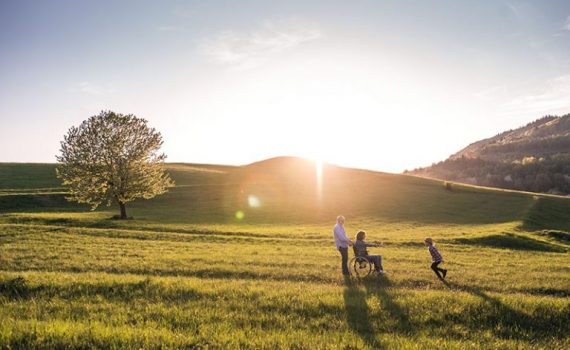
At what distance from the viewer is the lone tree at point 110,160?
2116 inches

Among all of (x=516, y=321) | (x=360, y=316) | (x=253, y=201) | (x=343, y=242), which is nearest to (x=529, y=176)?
(x=253, y=201)

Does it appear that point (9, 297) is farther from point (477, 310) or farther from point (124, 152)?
point (124, 152)

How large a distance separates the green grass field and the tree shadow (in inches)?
2.3

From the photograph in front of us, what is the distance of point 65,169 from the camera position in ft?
175

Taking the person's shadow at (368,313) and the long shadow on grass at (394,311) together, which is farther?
the long shadow on grass at (394,311)

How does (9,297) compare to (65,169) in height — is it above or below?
below

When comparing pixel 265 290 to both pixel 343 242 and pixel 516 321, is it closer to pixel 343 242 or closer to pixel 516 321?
pixel 343 242

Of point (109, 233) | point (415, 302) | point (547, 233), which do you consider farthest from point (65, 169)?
point (547, 233)

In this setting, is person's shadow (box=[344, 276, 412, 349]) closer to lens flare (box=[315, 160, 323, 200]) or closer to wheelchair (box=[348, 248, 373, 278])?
wheelchair (box=[348, 248, 373, 278])

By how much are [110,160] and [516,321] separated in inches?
2090

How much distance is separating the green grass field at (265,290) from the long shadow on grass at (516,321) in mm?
43

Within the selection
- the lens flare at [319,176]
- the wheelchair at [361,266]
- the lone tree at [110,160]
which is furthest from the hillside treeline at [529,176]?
the wheelchair at [361,266]

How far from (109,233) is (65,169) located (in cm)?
2052

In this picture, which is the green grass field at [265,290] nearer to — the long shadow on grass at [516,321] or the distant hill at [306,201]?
the long shadow on grass at [516,321]
